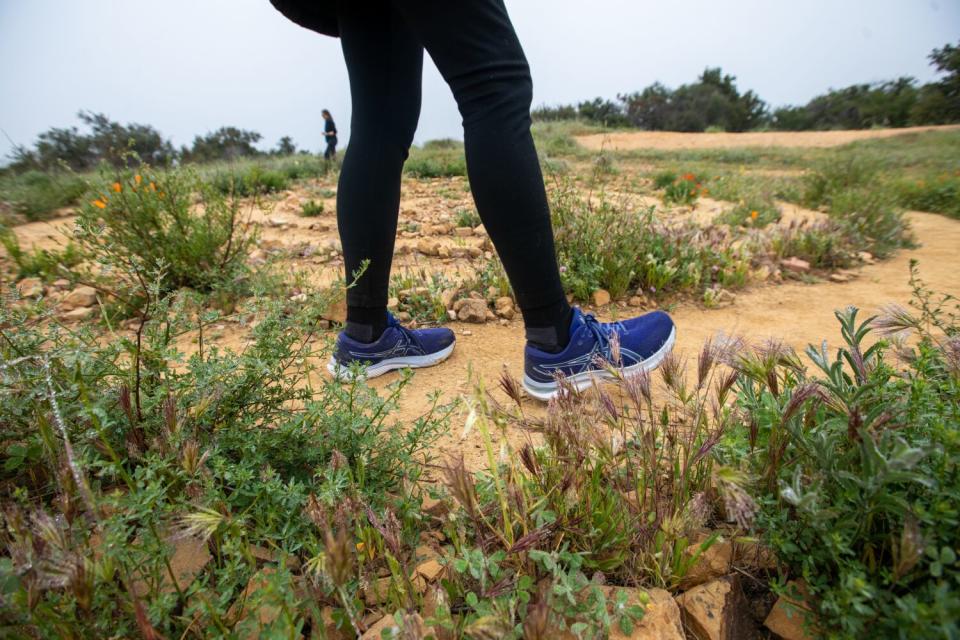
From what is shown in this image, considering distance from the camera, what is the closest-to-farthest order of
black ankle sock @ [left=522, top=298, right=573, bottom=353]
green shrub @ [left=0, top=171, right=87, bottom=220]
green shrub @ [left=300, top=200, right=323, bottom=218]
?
black ankle sock @ [left=522, top=298, right=573, bottom=353] < green shrub @ [left=300, top=200, right=323, bottom=218] < green shrub @ [left=0, top=171, right=87, bottom=220]

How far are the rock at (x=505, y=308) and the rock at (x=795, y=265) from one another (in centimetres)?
203

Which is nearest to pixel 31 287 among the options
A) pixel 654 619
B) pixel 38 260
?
pixel 38 260

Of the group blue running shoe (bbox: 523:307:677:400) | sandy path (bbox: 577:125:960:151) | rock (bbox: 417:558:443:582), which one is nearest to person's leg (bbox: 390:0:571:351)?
blue running shoe (bbox: 523:307:677:400)

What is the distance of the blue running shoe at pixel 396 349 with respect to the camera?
1744mm

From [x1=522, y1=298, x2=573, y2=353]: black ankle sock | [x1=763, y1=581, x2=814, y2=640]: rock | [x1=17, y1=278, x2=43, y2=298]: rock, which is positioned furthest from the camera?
[x1=17, y1=278, x2=43, y2=298]: rock

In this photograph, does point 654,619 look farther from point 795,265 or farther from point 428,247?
point 795,265

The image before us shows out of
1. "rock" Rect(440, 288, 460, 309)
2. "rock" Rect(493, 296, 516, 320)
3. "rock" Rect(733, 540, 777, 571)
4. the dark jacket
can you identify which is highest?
the dark jacket

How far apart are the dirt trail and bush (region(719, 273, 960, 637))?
586 millimetres

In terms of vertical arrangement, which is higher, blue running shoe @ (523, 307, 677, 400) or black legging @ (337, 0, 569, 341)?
black legging @ (337, 0, 569, 341)

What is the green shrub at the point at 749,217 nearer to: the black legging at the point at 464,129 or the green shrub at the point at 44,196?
the black legging at the point at 464,129

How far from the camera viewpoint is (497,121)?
129 centimetres

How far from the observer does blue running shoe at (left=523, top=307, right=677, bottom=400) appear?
1.55 metres

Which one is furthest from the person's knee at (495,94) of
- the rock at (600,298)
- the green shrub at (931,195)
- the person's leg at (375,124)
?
the green shrub at (931,195)

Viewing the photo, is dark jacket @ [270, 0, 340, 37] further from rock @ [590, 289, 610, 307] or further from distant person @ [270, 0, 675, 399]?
rock @ [590, 289, 610, 307]
